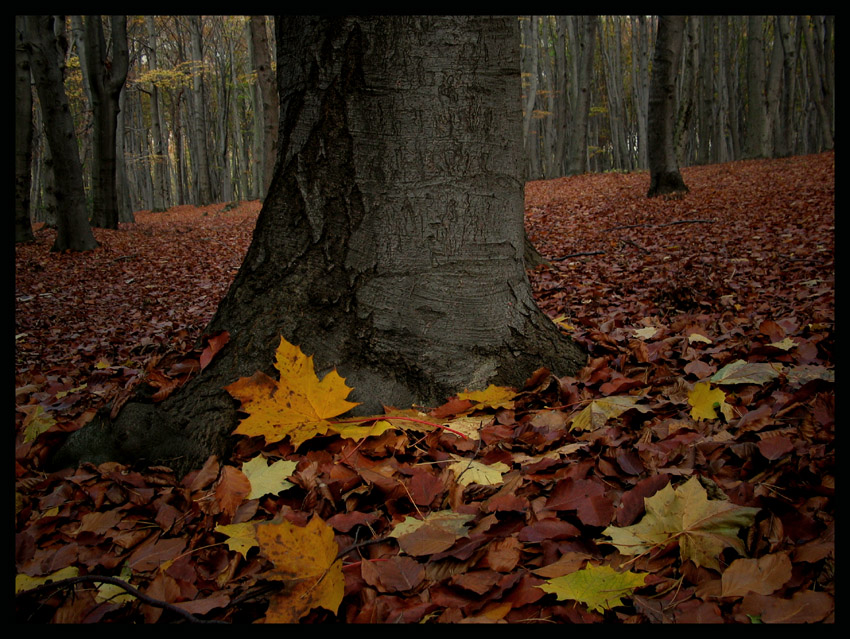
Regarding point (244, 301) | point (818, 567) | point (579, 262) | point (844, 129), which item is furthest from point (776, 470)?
Result: point (579, 262)

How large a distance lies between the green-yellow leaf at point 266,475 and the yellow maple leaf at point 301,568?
320mm

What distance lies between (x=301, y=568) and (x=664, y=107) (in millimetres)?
9779

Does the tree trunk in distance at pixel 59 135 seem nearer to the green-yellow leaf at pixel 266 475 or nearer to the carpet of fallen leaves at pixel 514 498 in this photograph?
the carpet of fallen leaves at pixel 514 498

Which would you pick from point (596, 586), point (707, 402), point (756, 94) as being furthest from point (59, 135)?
point (756, 94)

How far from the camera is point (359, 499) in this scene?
4.75ft

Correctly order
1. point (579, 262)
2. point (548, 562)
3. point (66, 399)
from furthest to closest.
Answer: point (579, 262) → point (66, 399) → point (548, 562)

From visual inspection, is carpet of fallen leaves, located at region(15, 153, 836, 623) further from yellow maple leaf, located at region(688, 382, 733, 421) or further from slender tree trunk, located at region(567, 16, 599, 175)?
slender tree trunk, located at region(567, 16, 599, 175)

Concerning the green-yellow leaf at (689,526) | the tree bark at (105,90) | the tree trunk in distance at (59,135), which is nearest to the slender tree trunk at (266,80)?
the tree bark at (105,90)

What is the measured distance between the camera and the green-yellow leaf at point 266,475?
1504 mm

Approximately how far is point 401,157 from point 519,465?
1093mm

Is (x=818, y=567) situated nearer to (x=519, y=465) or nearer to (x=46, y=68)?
(x=519, y=465)

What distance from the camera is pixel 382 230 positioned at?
1.89 m

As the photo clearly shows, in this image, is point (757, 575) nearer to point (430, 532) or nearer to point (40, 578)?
point (430, 532)

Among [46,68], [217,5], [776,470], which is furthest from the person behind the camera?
[46,68]
